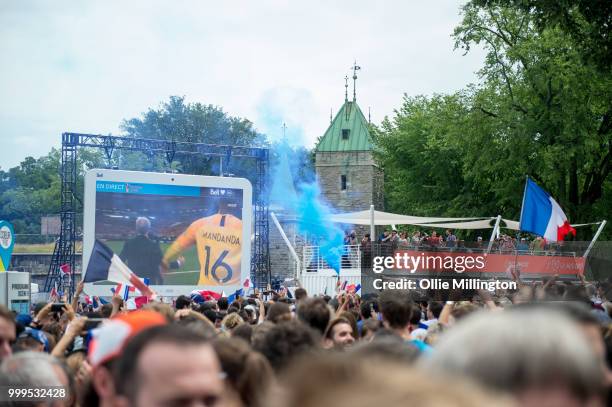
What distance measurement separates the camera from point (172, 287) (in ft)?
80.2

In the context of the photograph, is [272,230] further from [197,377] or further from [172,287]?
[197,377]

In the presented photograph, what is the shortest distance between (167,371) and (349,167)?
284 ft

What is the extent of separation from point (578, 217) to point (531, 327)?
3630cm

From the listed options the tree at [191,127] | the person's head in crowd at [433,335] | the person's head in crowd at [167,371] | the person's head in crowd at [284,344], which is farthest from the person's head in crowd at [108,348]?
the tree at [191,127]

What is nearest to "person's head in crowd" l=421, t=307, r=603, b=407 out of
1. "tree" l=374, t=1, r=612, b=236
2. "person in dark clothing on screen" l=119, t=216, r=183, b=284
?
"person in dark clothing on screen" l=119, t=216, r=183, b=284

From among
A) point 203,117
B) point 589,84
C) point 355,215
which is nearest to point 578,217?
point 589,84

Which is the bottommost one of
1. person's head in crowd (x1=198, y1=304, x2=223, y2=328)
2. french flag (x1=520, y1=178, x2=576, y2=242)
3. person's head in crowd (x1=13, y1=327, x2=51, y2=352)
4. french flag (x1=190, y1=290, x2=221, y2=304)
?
french flag (x1=190, y1=290, x2=221, y2=304)

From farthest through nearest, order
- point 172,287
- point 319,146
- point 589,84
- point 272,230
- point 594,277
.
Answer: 1. point 319,146
2. point 272,230
3. point 589,84
4. point 172,287
5. point 594,277

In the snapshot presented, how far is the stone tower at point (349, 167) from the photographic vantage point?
289ft

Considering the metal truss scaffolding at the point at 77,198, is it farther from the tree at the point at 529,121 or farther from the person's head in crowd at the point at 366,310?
the person's head in crowd at the point at 366,310

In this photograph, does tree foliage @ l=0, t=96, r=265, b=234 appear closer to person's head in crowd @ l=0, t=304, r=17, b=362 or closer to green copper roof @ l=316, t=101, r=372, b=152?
green copper roof @ l=316, t=101, r=372, b=152

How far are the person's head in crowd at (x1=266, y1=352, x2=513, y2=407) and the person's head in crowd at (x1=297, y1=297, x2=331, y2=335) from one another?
16.9 ft

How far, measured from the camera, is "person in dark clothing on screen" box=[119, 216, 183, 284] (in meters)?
24.3

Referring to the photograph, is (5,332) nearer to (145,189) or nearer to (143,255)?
(143,255)
